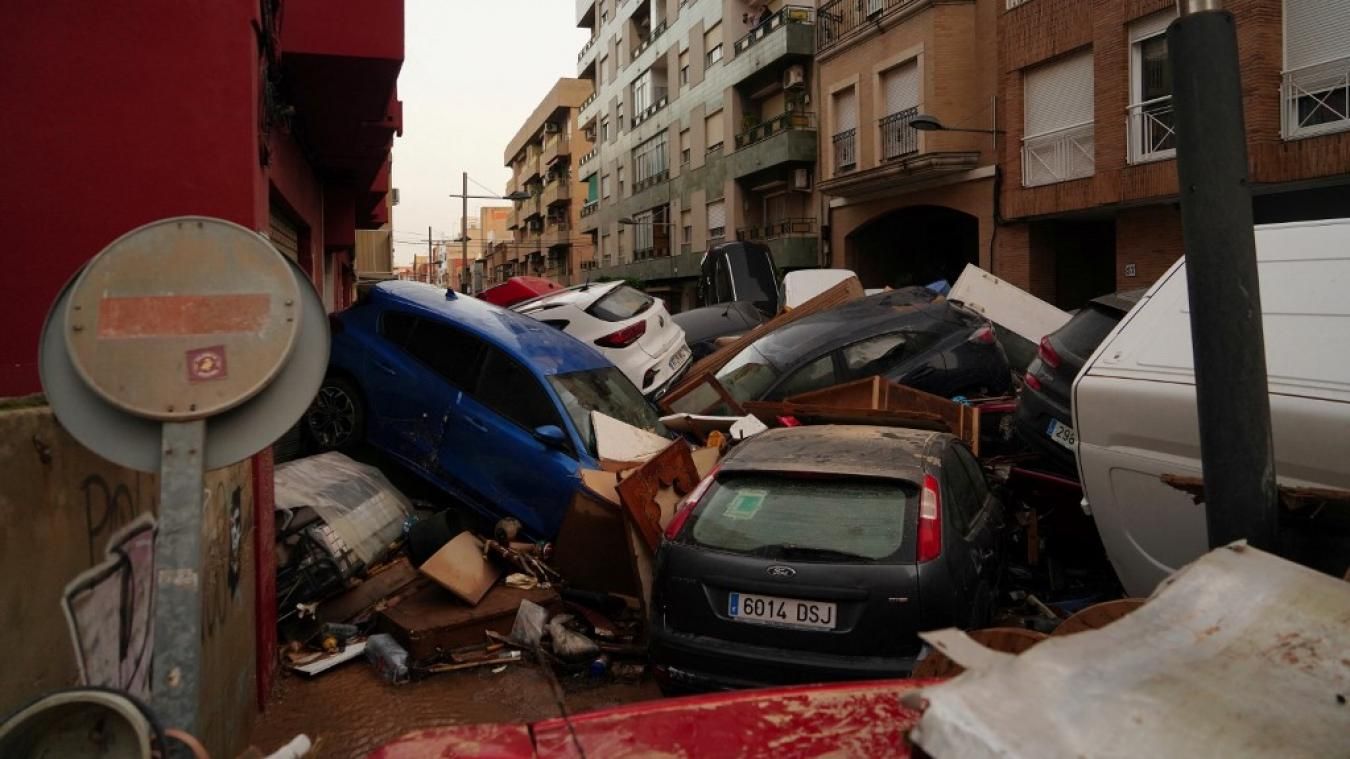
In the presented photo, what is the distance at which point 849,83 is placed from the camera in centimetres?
2366

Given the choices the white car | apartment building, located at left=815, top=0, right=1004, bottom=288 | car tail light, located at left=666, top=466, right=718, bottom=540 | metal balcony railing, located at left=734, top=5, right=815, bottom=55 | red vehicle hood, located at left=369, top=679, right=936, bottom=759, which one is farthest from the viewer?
metal balcony railing, located at left=734, top=5, right=815, bottom=55

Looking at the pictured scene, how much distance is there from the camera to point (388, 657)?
5.20m

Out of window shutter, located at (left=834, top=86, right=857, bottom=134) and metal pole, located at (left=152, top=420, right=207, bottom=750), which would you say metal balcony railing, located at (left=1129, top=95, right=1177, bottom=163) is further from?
metal pole, located at (left=152, top=420, right=207, bottom=750)

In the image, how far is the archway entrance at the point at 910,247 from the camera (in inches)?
923

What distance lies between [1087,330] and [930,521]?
306 centimetres

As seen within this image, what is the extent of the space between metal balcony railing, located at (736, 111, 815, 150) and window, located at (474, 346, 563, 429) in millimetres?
20845

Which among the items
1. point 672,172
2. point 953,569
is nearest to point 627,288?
point 953,569

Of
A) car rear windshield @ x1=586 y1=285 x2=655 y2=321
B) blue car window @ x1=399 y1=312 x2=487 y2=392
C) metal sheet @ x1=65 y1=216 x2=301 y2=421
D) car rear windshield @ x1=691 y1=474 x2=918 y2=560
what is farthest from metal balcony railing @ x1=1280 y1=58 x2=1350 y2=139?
metal sheet @ x1=65 y1=216 x2=301 y2=421

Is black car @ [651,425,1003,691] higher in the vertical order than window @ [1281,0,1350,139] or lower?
lower

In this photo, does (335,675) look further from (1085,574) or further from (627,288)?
(627,288)

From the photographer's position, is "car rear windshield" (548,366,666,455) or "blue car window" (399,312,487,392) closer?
"car rear windshield" (548,366,666,455)

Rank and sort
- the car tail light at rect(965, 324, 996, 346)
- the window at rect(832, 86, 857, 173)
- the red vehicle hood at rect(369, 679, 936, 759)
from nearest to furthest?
the red vehicle hood at rect(369, 679, 936, 759) < the car tail light at rect(965, 324, 996, 346) < the window at rect(832, 86, 857, 173)

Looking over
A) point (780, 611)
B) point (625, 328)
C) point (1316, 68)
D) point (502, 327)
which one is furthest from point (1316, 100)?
point (780, 611)

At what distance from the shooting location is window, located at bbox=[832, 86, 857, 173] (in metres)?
23.6
